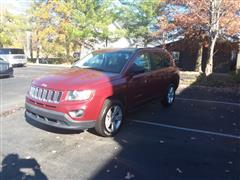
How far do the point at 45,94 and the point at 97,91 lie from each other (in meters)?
1.00

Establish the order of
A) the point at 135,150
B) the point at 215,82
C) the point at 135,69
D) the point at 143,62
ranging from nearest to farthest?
1. the point at 135,150
2. the point at 135,69
3. the point at 143,62
4. the point at 215,82

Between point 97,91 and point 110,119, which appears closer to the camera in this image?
point 97,91

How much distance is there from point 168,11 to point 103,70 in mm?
13915

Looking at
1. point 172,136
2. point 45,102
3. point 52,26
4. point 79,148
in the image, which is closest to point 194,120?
point 172,136

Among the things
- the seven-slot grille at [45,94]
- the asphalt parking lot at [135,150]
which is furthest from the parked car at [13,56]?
the seven-slot grille at [45,94]

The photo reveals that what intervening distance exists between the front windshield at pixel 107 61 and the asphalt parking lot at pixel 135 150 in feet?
4.51

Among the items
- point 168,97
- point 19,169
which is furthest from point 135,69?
point 19,169

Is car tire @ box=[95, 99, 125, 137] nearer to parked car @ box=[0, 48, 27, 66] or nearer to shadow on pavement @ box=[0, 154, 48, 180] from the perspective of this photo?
shadow on pavement @ box=[0, 154, 48, 180]

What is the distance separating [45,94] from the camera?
4938 millimetres

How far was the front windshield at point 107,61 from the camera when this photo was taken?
576cm

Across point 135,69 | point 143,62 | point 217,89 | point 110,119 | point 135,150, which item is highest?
point 143,62

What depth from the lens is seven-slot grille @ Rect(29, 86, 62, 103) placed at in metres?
4.75

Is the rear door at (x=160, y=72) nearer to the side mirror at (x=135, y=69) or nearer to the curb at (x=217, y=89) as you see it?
the side mirror at (x=135, y=69)

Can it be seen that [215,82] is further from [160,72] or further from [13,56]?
[13,56]
